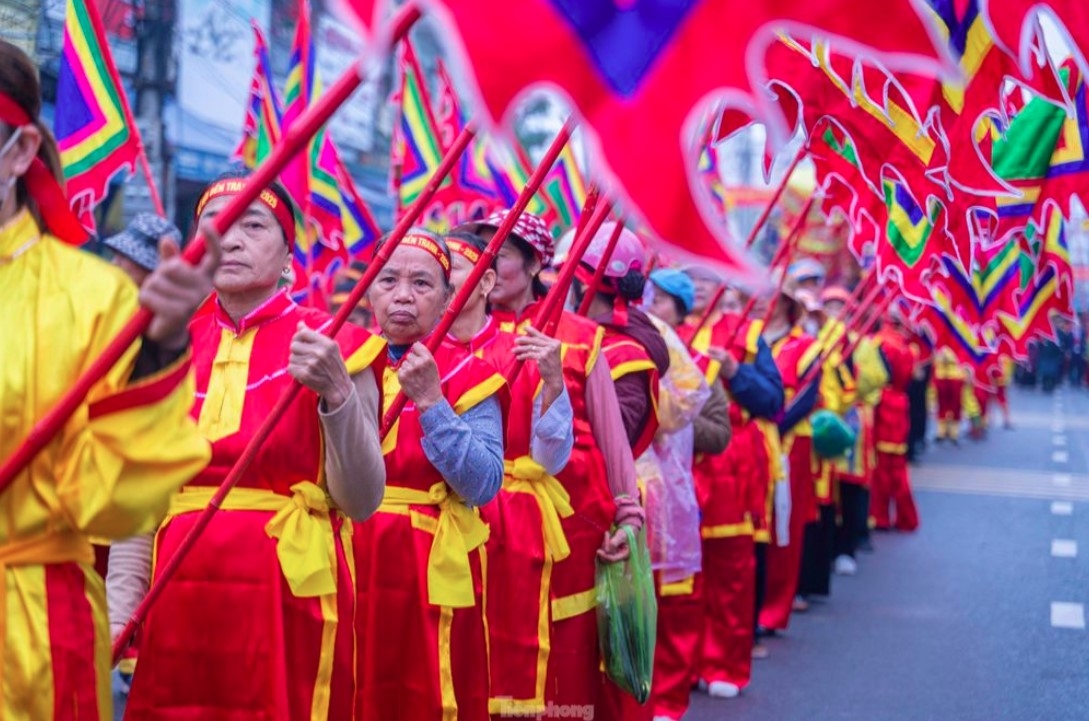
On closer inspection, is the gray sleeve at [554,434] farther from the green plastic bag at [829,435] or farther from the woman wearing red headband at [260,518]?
the green plastic bag at [829,435]

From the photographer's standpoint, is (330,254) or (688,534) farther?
(330,254)

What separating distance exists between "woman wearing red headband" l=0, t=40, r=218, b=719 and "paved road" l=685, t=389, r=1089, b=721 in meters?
4.93

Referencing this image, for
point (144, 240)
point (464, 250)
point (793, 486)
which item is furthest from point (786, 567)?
point (144, 240)

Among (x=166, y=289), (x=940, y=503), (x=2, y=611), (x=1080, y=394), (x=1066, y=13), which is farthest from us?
(x=1080, y=394)

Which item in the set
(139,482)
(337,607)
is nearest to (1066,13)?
(337,607)

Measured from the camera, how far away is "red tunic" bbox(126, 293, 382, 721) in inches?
138

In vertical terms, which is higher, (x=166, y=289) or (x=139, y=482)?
(x=166, y=289)

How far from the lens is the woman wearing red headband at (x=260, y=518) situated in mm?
3508

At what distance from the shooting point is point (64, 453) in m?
2.60

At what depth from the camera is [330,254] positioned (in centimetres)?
983

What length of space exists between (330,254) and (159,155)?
14.9ft

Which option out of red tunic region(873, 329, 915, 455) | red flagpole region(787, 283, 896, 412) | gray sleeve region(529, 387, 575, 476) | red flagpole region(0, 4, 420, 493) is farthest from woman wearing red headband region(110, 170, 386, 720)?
red tunic region(873, 329, 915, 455)

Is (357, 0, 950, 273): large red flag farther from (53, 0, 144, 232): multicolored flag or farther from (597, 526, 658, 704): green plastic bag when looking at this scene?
(53, 0, 144, 232): multicolored flag

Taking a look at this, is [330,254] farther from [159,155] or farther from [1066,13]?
[1066,13]
